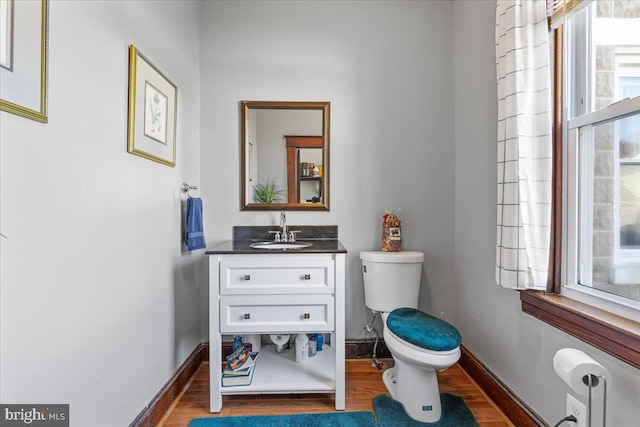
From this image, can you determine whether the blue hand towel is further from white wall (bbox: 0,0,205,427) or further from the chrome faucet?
the chrome faucet

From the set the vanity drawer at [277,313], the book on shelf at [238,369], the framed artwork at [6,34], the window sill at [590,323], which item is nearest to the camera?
the framed artwork at [6,34]

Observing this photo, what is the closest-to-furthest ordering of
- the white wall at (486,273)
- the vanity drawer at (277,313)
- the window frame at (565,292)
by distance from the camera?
1. the window frame at (565,292)
2. the white wall at (486,273)
3. the vanity drawer at (277,313)

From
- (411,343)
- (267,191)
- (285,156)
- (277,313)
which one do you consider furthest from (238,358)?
(285,156)

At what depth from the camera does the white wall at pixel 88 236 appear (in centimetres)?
81

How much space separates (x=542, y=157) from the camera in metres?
1.27

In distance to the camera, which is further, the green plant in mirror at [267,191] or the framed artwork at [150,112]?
the green plant in mirror at [267,191]

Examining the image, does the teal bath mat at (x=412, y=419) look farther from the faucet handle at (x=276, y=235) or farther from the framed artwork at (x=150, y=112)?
the framed artwork at (x=150, y=112)

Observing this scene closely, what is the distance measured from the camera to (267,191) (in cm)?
216

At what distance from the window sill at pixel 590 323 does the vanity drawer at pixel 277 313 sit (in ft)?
3.07

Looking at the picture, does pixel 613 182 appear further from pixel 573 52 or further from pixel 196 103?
pixel 196 103

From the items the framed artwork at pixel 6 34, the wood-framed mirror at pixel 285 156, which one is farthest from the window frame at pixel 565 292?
the framed artwork at pixel 6 34

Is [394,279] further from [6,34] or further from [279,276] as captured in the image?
[6,34]

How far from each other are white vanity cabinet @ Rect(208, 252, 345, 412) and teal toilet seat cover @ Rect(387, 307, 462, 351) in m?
0.30

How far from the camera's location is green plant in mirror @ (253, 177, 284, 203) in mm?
2162
